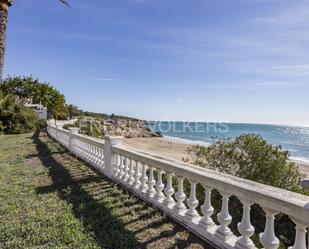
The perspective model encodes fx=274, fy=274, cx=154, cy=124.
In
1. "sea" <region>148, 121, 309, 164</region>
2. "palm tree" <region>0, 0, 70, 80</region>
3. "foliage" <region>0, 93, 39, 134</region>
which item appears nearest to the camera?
"palm tree" <region>0, 0, 70, 80</region>

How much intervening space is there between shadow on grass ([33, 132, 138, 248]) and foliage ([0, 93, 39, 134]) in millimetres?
18994

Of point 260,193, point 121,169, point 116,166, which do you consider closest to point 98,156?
point 116,166

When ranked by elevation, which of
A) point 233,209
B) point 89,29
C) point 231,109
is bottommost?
point 233,209

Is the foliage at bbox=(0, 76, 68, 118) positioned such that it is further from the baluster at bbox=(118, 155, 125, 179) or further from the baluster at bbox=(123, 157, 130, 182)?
the baluster at bbox=(123, 157, 130, 182)

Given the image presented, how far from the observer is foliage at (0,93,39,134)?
23.5 metres

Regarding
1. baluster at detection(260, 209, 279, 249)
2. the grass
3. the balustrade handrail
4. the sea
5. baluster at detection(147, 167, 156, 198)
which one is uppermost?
the balustrade handrail

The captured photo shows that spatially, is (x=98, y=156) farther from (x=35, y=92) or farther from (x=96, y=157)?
(x=35, y=92)

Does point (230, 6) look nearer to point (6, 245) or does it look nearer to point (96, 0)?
point (96, 0)

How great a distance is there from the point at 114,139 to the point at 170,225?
3.31 m

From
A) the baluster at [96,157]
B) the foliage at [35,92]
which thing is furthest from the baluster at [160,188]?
the foliage at [35,92]

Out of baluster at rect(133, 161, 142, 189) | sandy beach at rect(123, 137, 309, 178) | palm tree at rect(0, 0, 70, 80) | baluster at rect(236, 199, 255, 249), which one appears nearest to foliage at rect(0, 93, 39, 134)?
palm tree at rect(0, 0, 70, 80)

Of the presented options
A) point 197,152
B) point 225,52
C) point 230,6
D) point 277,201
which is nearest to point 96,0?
point 230,6

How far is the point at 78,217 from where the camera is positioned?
4.26m

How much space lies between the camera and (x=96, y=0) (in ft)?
38.3
